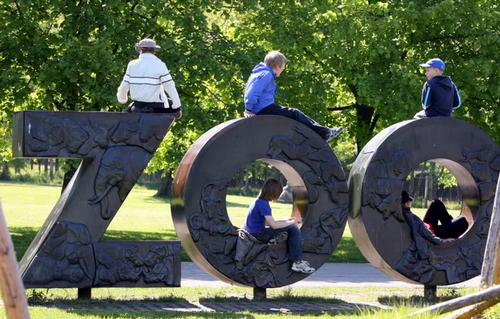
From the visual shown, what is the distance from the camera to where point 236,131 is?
33.2 feet

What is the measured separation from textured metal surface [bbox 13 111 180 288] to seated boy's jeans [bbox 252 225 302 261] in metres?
1.18

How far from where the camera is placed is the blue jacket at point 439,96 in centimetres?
1094

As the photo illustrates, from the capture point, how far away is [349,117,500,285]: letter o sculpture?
34.7ft

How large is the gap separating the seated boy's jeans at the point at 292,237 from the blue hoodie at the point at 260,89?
5.30ft

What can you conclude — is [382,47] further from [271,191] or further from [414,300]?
[271,191]

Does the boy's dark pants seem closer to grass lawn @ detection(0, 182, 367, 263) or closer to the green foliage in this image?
grass lawn @ detection(0, 182, 367, 263)

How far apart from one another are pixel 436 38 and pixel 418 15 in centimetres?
129

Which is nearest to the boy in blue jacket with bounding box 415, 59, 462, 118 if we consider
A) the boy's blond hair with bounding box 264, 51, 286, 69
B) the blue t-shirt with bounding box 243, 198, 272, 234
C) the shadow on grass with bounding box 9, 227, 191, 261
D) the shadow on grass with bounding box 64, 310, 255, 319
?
the boy's blond hair with bounding box 264, 51, 286, 69

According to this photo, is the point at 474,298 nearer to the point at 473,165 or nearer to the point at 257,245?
the point at 257,245

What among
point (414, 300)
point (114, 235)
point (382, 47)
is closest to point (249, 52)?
point (382, 47)

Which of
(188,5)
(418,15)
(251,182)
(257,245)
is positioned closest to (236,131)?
(257,245)

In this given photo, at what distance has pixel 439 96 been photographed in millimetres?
11117

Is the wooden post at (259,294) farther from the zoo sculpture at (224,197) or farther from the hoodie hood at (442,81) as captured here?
the hoodie hood at (442,81)

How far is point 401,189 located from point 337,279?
10.0 ft
